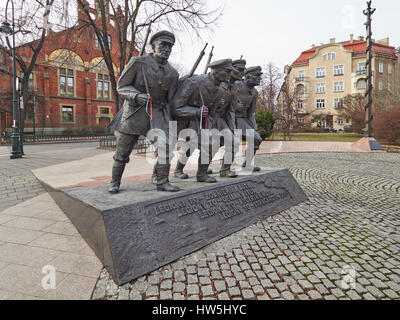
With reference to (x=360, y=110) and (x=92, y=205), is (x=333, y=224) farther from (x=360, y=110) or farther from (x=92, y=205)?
(x=360, y=110)

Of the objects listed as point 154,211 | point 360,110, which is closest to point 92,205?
point 154,211

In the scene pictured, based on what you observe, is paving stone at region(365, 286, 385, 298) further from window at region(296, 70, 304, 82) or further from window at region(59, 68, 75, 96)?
window at region(296, 70, 304, 82)

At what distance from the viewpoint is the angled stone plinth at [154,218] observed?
2580mm

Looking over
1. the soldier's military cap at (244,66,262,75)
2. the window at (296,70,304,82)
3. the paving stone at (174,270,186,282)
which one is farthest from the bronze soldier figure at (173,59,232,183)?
the window at (296,70,304,82)

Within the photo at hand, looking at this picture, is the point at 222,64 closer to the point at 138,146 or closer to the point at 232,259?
the point at 232,259

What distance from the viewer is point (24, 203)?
4.91 m

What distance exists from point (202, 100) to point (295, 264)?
2.50 meters

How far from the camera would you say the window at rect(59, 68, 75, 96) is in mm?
35562

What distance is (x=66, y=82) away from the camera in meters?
36.0

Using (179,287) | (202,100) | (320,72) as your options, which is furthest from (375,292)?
(320,72)

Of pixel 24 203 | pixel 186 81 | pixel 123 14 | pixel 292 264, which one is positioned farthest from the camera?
pixel 123 14

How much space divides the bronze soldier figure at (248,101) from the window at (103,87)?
1490 inches

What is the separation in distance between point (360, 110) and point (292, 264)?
114ft

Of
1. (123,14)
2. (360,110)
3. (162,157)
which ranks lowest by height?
(162,157)
